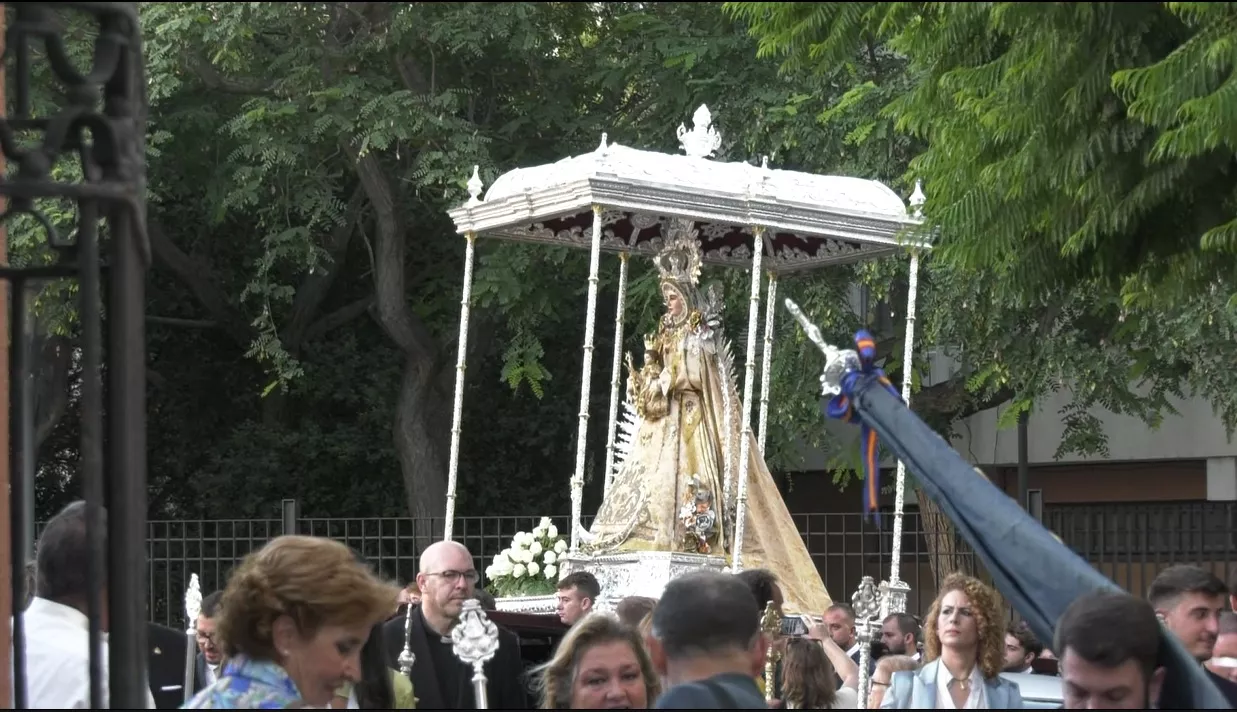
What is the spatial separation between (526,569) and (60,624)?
336 inches

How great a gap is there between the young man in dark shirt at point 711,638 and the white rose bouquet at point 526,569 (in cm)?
901

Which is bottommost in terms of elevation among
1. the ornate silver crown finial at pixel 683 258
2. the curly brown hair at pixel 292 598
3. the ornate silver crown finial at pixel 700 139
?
the curly brown hair at pixel 292 598

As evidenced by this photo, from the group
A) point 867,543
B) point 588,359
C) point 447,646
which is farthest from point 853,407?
point 867,543

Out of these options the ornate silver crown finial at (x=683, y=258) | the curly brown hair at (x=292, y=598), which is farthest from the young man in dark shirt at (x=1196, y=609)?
the ornate silver crown finial at (x=683, y=258)

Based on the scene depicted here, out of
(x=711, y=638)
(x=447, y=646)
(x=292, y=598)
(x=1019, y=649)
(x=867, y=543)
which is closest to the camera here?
(x=292, y=598)

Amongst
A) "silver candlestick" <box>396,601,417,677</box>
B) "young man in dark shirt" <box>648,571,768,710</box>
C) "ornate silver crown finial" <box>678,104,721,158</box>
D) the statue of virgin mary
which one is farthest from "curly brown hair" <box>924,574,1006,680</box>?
"ornate silver crown finial" <box>678,104,721,158</box>

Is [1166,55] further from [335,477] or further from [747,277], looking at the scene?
[335,477]

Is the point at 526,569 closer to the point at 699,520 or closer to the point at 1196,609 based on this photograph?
the point at 699,520

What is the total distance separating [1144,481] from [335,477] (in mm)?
10600

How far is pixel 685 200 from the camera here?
41.2 ft

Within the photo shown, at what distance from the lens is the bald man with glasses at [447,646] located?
7.42 metres

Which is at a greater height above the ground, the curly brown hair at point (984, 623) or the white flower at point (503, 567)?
the curly brown hair at point (984, 623)

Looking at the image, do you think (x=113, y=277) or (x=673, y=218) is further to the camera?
(x=673, y=218)

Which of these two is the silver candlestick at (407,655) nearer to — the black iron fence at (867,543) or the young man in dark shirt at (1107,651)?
the young man in dark shirt at (1107,651)
